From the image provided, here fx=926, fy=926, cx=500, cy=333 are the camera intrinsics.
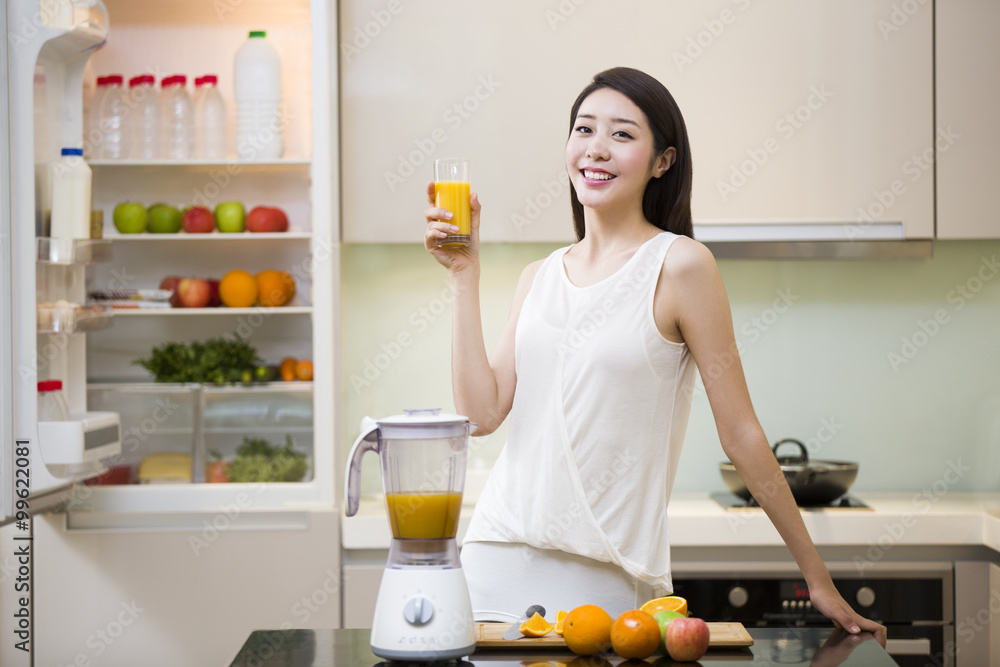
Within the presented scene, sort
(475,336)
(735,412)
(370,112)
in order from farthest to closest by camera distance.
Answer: (370,112)
(475,336)
(735,412)

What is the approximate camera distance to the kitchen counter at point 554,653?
0.93 m

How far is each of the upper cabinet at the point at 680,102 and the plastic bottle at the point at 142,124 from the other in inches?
17.5

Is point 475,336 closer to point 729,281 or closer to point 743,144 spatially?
point 743,144

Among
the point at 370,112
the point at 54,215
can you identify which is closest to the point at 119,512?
the point at 54,215

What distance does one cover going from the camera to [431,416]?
936 mm

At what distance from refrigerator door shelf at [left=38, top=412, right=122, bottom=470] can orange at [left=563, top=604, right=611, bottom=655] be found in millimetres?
1293

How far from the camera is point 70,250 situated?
6.19 ft

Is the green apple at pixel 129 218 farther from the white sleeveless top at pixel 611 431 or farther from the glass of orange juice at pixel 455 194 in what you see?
the white sleeveless top at pixel 611 431

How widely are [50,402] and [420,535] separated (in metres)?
1.27

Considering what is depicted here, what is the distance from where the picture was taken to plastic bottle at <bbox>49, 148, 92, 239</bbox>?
189 cm

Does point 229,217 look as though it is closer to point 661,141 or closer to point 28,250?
point 28,250

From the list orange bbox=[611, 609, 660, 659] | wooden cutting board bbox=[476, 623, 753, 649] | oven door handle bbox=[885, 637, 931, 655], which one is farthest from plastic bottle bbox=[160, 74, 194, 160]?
oven door handle bbox=[885, 637, 931, 655]

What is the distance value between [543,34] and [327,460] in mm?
1115

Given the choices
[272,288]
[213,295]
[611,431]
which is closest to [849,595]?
[611,431]
